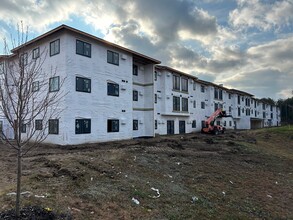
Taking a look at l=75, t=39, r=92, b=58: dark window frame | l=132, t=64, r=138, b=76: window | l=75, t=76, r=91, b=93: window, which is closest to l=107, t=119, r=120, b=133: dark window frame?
l=75, t=76, r=91, b=93: window

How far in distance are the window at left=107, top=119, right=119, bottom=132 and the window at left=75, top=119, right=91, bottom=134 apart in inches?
97.9

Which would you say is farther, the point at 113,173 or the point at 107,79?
the point at 107,79

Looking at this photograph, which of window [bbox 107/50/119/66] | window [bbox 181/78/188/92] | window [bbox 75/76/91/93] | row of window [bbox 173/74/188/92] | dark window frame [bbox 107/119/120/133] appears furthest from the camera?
window [bbox 181/78/188/92]

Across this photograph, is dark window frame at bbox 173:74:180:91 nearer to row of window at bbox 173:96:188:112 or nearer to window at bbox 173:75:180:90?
window at bbox 173:75:180:90

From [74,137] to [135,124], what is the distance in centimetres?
943

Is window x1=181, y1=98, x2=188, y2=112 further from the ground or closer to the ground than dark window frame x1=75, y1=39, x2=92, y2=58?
closer to the ground

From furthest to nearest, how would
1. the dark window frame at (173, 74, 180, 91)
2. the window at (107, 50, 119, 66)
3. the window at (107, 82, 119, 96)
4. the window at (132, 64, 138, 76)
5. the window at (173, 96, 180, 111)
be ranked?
the dark window frame at (173, 74, 180, 91) < the window at (173, 96, 180, 111) < the window at (132, 64, 138, 76) < the window at (107, 50, 119, 66) < the window at (107, 82, 119, 96)

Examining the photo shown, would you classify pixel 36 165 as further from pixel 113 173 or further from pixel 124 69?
pixel 124 69

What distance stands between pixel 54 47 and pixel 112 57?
5499 millimetres

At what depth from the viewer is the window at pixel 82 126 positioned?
19.2 meters

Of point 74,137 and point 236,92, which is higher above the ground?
point 236,92

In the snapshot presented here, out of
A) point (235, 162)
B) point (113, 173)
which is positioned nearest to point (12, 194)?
point (113, 173)

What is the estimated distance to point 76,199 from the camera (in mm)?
6512

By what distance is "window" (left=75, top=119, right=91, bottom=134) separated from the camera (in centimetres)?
1919
